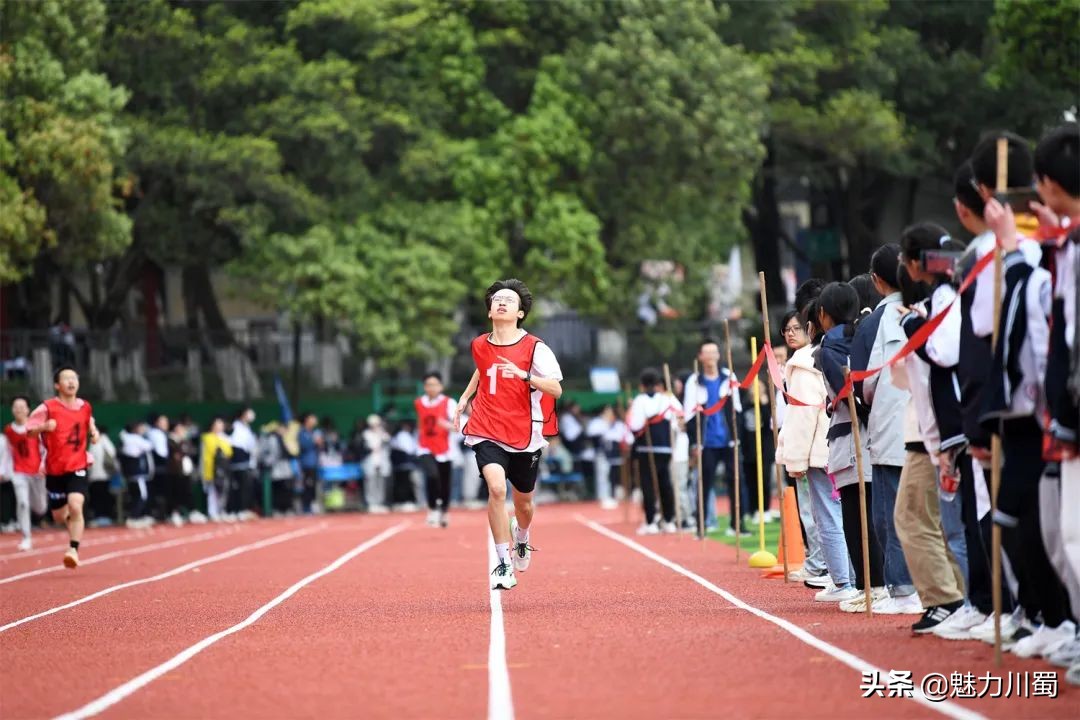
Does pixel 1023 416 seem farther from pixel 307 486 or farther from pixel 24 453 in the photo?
pixel 307 486

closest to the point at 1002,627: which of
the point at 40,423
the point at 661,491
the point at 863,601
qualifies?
the point at 863,601

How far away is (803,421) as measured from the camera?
1382 centimetres

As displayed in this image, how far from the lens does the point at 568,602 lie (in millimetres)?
13711

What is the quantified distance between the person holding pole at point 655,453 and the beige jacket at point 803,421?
1015cm

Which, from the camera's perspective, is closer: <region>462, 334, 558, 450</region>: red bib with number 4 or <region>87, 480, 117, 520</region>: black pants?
<region>462, 334, 558, 450</region>: red bib with number 4

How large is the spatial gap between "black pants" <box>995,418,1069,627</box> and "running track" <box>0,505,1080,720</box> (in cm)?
34

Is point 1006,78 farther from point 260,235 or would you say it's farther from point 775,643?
point 775,643

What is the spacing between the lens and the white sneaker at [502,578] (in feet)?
45.1

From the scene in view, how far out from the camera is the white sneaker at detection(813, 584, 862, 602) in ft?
41.5

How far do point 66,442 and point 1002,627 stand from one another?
40.1 ft

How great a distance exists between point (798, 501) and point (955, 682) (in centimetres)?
652

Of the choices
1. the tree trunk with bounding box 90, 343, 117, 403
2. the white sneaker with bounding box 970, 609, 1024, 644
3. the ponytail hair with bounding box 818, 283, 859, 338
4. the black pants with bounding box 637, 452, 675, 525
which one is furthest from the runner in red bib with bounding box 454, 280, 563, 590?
the tree trunk with bounding box 90, 343, 117, 403

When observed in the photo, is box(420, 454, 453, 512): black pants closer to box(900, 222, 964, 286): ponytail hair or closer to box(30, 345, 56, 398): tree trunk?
box(30, 345, 56, 398): tree trunk

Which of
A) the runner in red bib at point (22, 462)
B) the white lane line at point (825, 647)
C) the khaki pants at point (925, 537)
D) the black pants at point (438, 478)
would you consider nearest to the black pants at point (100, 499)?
the runner in red bib at point (22, 462)
